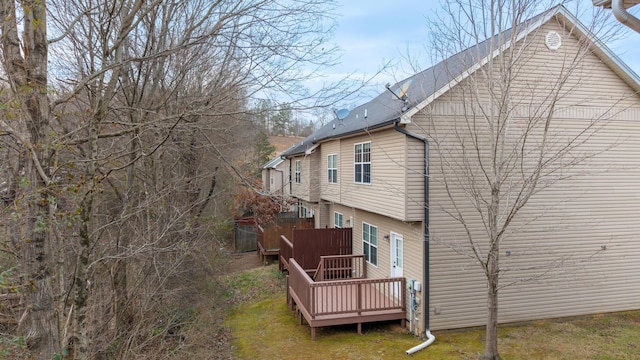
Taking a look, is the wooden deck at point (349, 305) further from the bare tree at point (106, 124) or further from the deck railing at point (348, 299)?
the bare tree at point (106, 124)

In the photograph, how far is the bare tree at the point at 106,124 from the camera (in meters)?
4.12

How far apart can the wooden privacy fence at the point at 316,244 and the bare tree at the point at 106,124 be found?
3.87 meters

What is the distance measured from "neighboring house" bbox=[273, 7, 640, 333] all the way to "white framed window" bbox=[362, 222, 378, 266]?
3.63ft

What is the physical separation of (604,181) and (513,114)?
3.51 meters

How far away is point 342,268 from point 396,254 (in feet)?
8.37

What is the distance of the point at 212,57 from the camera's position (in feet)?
29.2

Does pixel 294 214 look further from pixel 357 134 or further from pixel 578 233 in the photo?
pixel 578 233

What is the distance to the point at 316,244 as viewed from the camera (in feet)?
45.2

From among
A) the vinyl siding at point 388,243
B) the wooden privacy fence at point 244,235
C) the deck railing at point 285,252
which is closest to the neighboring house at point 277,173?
the wooden privacy fence at point 244,235

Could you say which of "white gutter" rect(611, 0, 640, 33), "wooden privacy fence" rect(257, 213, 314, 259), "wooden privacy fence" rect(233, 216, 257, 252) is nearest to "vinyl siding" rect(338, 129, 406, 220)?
"white gutter" rect(611, 0, 640, 33)

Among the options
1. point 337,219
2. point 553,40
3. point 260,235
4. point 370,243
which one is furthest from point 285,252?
point 553,40

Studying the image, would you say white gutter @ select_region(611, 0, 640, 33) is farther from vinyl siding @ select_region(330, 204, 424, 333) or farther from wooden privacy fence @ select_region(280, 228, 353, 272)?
wooden privacy fence @ select_region(280, 228, 353, 272)

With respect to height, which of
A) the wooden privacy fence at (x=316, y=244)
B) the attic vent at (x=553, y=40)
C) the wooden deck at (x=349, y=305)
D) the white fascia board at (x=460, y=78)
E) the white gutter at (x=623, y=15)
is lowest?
the wooden deck at (x=349, y=305)

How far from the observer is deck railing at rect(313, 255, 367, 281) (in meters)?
12.1
